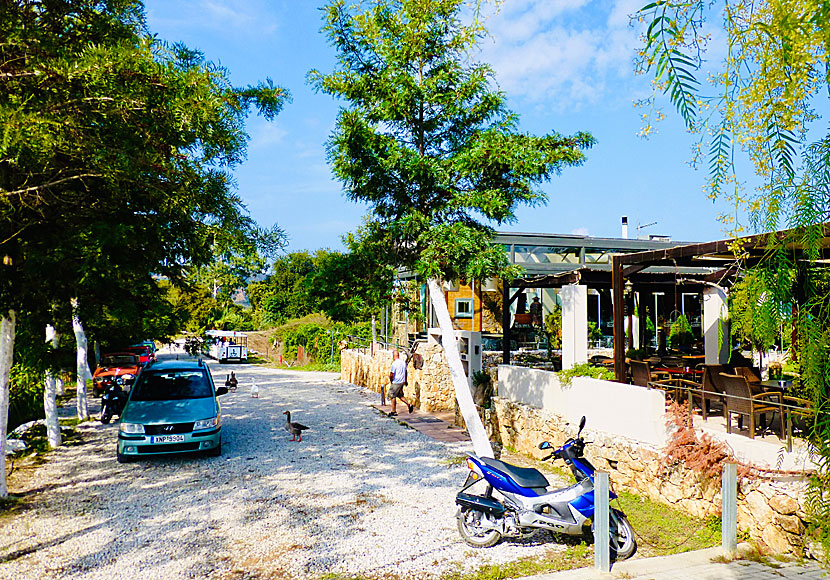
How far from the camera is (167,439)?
9.87m

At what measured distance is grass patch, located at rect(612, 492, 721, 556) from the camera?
605 cm

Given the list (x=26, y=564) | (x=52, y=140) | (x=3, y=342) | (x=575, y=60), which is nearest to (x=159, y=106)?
(x=52, y=140)

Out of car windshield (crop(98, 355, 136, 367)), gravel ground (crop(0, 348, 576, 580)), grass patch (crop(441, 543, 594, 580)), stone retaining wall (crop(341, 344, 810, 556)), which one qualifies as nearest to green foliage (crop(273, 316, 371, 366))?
car windshield (crop(98, 355, 136, 367))

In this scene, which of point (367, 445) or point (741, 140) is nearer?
point (741, 140)

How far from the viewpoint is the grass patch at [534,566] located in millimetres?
5488

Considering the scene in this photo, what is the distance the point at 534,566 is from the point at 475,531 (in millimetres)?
870

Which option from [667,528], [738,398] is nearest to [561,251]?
[738,398]

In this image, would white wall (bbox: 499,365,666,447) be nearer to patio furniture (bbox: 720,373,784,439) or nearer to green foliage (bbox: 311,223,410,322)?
patio furniture (bbox: 720,373,784,439)

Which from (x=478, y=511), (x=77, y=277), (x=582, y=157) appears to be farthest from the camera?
(x=582, y=157)

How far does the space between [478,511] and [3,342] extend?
22.2 ft

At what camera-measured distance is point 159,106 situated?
665cm

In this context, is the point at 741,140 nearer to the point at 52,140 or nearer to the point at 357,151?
the point at 52,140

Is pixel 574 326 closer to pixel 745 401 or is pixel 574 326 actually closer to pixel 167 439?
pixel 745 401

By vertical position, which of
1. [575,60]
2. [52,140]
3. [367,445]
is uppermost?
[52,140]
